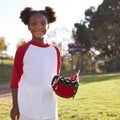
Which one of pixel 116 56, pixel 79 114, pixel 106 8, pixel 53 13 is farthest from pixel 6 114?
pixel 116 56

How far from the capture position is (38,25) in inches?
178

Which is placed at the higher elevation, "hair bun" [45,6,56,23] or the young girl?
"hair bun" [45,6,56,23]

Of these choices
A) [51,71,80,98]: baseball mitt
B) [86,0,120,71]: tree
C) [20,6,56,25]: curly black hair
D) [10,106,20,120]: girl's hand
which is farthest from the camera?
[86,0,120,71]: tree

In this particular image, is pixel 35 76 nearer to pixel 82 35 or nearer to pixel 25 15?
pixel 25 15

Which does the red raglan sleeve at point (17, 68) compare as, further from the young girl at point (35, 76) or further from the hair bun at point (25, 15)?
the hair bun at point (25, 15)

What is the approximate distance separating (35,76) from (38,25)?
53 centimetres

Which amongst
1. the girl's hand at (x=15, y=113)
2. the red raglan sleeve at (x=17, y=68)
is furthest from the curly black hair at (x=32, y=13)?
the girl's hand at (x=15, y=113)

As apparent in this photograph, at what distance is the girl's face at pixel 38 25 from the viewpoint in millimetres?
4531

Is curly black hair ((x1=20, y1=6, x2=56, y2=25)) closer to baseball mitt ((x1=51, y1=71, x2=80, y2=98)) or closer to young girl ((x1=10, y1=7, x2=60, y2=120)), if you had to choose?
young girl ((x1=10, y1=7, x2=60, y2=120))

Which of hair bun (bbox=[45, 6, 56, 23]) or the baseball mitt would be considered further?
hair bun (bbox=[45, 6, 56, 23])

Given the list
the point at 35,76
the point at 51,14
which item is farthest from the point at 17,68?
the point at 51,14

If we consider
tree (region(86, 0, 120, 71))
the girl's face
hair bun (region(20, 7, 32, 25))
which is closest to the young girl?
the girl's face

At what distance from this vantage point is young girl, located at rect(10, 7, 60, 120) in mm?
4375

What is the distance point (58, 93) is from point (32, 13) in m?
0.89
